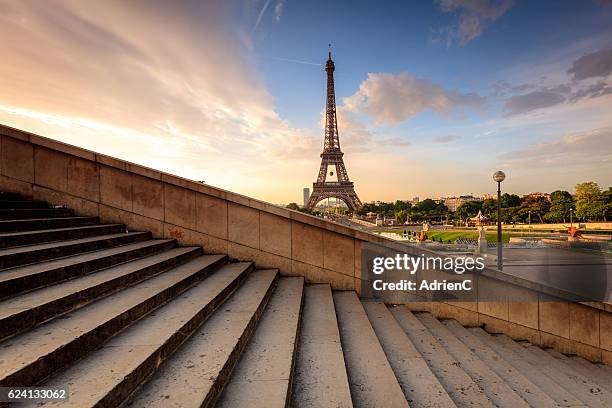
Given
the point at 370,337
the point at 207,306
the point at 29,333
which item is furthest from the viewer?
the point at 370,337

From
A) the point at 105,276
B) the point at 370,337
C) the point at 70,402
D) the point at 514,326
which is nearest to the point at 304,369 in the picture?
the point at 370,337

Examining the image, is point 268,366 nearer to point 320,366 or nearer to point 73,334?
point 320,366

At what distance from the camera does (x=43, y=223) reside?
4.75 metres

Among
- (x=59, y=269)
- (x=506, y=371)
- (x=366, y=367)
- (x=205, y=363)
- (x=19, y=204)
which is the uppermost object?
(x=19, y=204)

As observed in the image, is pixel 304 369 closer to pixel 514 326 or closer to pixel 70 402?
pixel 70 402

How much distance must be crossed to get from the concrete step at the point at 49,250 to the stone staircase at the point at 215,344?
0.01 m

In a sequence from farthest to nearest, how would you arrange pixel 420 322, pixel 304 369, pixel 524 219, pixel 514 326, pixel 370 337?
pixel 524 219 < pixel 514 326 < pixel 420 322 < pixel 370 337 < pixel 304 369

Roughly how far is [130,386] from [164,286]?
5.39 ft

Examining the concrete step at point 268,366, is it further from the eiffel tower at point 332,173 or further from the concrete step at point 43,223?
the eiffel tower at point 332,173

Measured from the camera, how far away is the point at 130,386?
208cm

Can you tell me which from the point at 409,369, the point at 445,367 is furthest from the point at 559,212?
the point at 409,369

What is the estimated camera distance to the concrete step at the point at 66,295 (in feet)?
7.80

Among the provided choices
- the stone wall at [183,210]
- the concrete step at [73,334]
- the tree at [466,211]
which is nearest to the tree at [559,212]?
the tree at [466,211]

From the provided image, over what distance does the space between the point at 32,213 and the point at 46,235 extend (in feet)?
4.58
